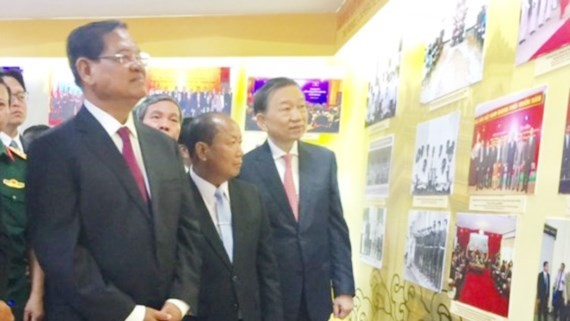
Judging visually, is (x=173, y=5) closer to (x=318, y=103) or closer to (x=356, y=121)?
(x=318, y=103)

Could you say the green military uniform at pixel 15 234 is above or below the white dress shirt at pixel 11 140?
below

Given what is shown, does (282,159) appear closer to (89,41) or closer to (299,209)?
(299,209)

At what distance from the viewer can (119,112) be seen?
178 centimetres

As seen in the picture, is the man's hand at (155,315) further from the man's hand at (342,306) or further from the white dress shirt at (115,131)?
the man's hand at (342,306)

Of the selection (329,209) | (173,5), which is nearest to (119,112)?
(329,209)

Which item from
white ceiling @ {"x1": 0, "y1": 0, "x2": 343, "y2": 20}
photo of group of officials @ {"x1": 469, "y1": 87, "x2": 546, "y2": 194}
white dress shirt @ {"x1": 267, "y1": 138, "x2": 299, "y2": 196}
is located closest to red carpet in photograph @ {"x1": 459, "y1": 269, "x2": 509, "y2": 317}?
photo of group of officials @ {"x1": 469, "y1": 87, "x2": 546, "y2": 194}

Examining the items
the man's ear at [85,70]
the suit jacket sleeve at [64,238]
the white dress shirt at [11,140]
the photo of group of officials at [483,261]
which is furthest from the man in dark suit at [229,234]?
Result: the white dress shirt at [11,140]

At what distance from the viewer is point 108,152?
170 centimetres

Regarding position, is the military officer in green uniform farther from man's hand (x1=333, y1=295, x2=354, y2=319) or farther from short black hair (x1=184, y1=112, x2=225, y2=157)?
man's hand (x1=333, y1=295, x2=354, y2=319)

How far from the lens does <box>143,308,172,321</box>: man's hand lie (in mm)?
1656

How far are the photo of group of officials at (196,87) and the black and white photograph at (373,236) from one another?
1.59 m

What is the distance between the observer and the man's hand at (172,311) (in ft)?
5.60

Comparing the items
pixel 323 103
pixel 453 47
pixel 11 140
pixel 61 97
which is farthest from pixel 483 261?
pixel 61 97

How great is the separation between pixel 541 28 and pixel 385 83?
5.14ft
